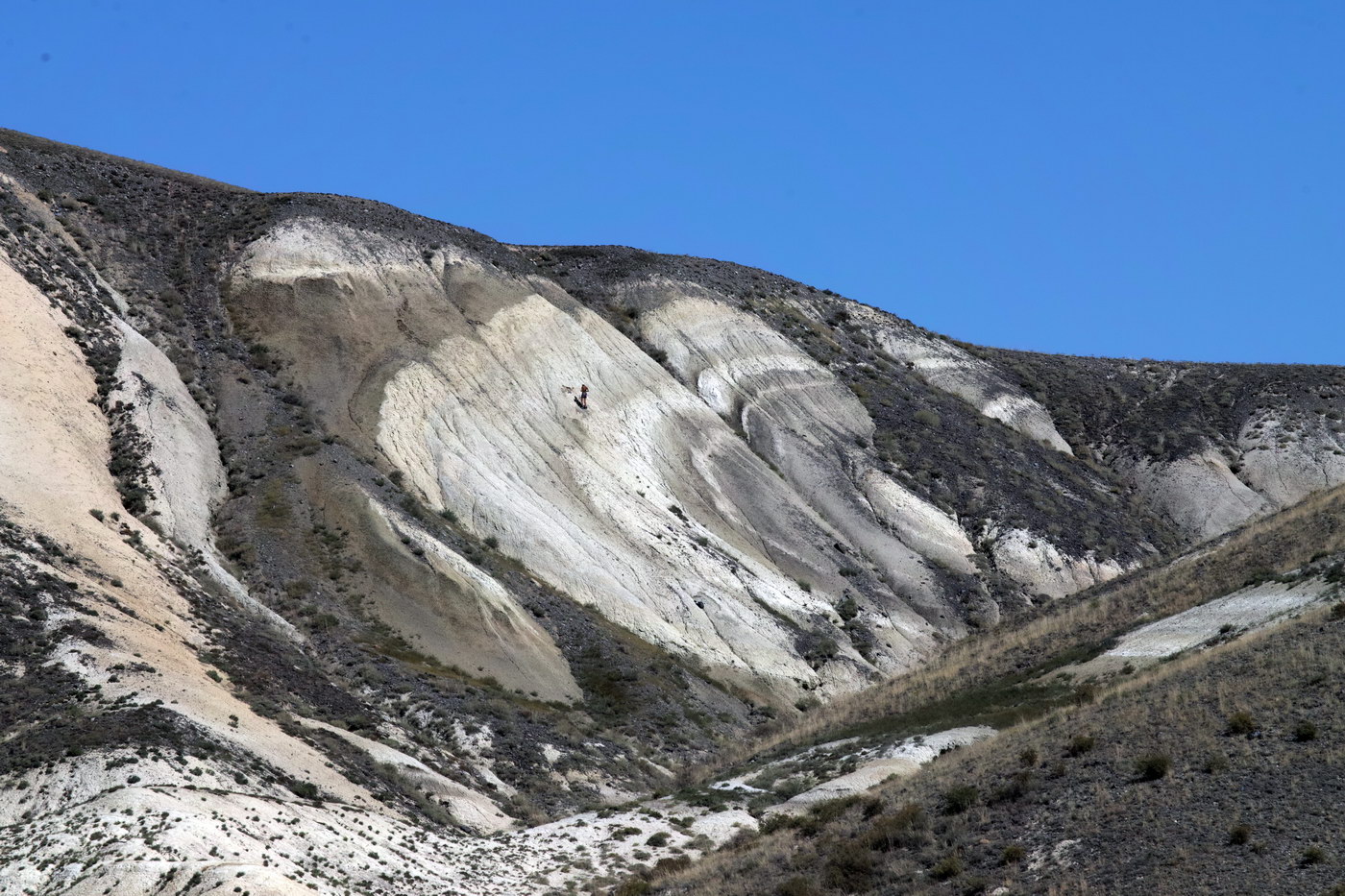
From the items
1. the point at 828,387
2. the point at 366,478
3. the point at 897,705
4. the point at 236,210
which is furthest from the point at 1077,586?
the point at 236,210

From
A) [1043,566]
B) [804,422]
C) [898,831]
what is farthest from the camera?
[804,422]

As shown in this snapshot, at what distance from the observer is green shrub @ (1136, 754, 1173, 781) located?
24.8 m

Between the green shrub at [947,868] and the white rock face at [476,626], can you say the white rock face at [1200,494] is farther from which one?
the green shrub at [947,868]

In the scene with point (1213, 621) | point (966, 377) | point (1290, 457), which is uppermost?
point (966, 377)

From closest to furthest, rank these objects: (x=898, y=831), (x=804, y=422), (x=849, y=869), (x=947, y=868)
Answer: (x=947, y=868) → (x=849, y=869) → (x=898, y=831) → (x=804, y=422)

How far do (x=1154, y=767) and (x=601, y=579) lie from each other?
2861 centimetres

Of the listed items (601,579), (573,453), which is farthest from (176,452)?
(573,453)

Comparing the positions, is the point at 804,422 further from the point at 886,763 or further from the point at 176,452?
the point at 886,763

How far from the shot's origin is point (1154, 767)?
979 inches

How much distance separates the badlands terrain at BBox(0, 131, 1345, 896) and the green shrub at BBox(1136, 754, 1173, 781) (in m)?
0.09

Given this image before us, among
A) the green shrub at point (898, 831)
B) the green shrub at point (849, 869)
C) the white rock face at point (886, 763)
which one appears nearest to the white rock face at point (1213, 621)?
the white rock face at point (886, 763)

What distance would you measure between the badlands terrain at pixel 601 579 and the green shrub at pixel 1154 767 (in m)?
0.09

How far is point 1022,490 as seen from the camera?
68.0 meters

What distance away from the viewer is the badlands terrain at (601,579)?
85.8 ft
